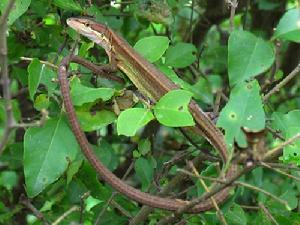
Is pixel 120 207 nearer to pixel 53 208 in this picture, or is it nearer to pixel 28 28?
pixel 53 208

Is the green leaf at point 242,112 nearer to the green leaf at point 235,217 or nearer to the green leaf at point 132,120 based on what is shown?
the green leaf at point 132,120

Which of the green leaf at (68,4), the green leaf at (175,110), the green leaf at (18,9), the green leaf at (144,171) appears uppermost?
the green leaf at (18,9)

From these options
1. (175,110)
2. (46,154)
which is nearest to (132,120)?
(175,110)

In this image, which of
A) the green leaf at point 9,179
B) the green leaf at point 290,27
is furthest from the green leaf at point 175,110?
the green leaf at point 9,179

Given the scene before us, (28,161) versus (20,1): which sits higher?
(20,1)

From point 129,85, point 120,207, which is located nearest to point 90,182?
point 120,207

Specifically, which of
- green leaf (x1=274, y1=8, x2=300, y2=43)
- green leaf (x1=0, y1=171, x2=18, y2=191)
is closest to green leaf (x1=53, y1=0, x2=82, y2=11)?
green leaf (x1=274, y1=8, x2=300, y2=43)

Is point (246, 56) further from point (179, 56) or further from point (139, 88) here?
point (179, 56)
